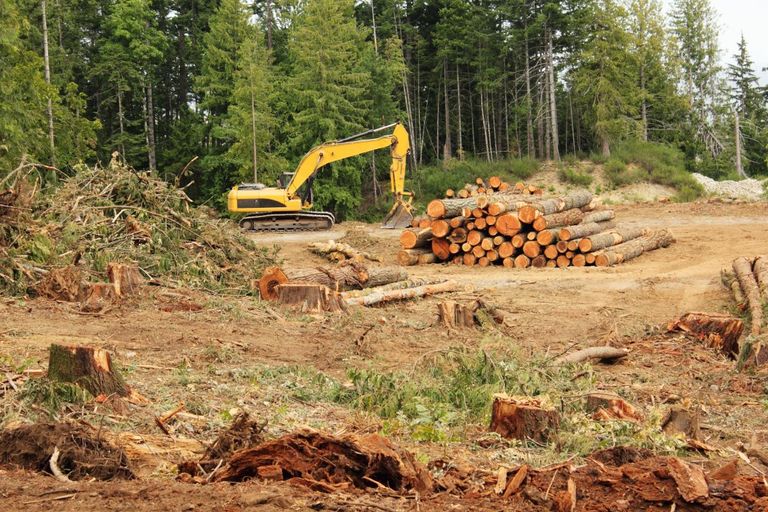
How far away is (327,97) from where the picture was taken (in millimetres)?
39656

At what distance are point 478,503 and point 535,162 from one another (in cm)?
3946

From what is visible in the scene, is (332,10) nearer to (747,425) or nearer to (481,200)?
(481,200)

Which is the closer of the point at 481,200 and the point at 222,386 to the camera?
the point at 222,386

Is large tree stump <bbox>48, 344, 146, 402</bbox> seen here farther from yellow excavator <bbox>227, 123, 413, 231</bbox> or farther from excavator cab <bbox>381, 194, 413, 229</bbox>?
excavator cab <bbox>381, 194, 413, 229</bbox>

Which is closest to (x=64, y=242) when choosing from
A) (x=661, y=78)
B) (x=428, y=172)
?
(x=428, y=172)

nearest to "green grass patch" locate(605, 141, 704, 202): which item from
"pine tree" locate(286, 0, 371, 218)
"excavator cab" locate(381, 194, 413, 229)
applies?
"pine tree" locate(286, 0, 371, 218)

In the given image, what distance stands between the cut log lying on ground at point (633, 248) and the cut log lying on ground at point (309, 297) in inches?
348

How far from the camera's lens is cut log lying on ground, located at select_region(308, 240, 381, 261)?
20641 mm

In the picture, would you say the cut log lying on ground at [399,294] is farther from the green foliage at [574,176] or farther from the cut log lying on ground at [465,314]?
the green foliage at [574,176]

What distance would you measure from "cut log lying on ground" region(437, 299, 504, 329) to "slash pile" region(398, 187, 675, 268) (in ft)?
25.6

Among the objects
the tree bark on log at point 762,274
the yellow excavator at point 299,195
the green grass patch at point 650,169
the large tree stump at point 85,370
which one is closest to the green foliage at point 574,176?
the green grass patch at point 650,169

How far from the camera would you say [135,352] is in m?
7.98

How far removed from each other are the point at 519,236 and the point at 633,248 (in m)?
2.71

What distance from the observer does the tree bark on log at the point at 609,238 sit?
18.9m
